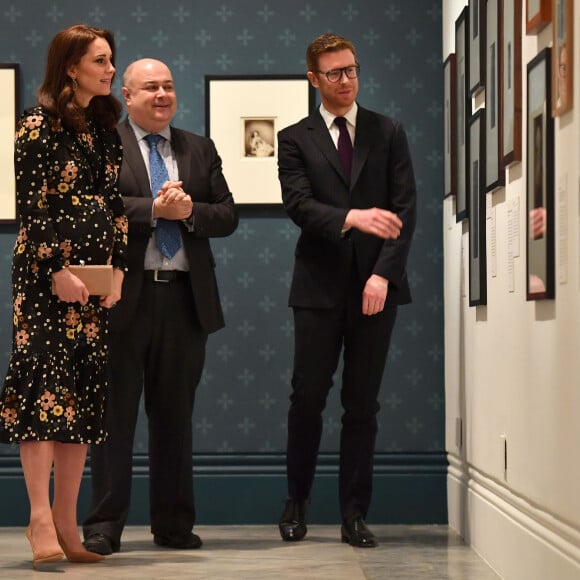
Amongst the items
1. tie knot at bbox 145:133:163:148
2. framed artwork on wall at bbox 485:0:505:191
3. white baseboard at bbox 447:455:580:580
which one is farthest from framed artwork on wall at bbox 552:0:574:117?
tie knot at bbox 145:133:163:148

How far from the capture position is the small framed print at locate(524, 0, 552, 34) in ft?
9.93

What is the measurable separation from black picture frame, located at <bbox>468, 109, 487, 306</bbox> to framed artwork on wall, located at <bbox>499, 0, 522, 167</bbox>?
0.37 m

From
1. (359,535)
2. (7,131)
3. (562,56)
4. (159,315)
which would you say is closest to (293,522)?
(359,535)

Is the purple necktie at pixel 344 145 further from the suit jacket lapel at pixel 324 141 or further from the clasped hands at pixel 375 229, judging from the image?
the clasped hands at pixel 375 229

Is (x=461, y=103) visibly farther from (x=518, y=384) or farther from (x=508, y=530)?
(x=508, y=530)

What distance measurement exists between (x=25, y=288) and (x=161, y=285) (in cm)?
55

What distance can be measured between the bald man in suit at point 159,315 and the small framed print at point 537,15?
128 centimetres

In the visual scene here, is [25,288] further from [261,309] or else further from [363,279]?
[261,309]

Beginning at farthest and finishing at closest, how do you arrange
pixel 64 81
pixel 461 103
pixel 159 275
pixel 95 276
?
pixel 461 103 → pixel 159 275 → pixel 64 81 → pixel 95 276

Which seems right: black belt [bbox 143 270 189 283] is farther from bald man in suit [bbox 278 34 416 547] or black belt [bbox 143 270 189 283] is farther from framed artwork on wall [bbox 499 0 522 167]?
framed artwork on wall [bbox 499 0 522 167]

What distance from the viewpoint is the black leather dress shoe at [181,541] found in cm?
416

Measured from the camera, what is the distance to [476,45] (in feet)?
13.5

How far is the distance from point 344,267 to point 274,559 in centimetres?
99

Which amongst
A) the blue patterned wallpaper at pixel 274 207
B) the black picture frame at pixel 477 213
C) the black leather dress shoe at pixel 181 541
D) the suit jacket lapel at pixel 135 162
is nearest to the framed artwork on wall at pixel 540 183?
the black picture frame at pixel 477 213
